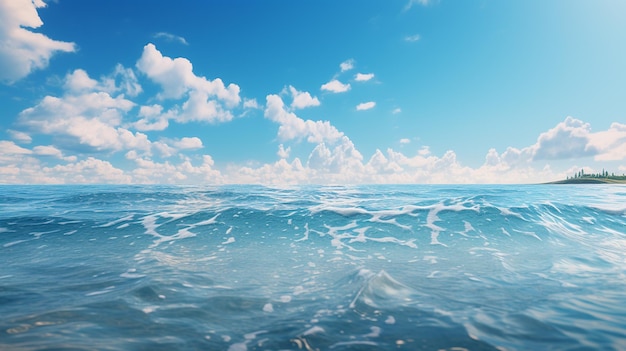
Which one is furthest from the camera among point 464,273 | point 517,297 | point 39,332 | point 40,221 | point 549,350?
point 40,221

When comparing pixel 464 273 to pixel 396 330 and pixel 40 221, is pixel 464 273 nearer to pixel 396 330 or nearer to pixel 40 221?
pixel 396 330

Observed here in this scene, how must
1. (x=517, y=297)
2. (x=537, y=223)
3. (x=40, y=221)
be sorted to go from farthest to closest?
(x=40, y=221)
(x=537, y=223)
(x=517, y=297)

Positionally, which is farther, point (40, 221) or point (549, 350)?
point (40, 221)

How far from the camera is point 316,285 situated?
812cm

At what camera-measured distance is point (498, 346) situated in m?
4.81

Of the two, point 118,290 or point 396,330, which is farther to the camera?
point 118,290

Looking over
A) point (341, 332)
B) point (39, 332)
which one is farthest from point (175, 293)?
point (341, 332)

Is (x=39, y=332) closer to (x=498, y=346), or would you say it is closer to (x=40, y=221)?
(x=498, y=346)

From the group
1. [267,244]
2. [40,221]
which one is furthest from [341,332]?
[40,221]

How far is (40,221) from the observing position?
18.9 m

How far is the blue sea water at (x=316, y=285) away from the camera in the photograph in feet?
16.7

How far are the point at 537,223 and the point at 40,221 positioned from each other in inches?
1188

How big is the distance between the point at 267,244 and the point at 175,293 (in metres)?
6.83

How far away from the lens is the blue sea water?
5.10 metres
